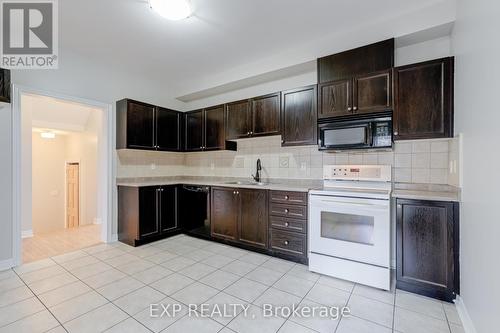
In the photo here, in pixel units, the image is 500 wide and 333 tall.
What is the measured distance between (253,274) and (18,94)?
340 centimetres

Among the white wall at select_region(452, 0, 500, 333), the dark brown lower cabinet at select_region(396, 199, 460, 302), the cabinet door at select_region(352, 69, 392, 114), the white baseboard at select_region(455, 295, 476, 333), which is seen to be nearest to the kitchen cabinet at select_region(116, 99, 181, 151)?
the cabinet door at select_region(352, 69, 392, 114)

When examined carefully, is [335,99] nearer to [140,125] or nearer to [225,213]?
[225,213]

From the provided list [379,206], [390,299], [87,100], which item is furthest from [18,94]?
[390,299]

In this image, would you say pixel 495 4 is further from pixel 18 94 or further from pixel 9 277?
pixel 9 277

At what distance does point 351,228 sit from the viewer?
237 centimetres

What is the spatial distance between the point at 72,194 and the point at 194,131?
4149 millimetres

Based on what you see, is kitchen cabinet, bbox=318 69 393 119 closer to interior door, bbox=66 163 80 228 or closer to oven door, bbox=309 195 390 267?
oven door, bbox=309 195 390 267

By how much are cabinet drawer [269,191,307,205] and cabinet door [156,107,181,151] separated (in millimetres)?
2127

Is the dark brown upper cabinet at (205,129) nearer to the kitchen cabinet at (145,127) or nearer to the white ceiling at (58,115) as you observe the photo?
the kitchen cabinet at (145,127)

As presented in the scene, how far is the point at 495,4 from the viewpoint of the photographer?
1.26m

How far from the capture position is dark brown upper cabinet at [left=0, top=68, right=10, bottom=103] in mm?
2406

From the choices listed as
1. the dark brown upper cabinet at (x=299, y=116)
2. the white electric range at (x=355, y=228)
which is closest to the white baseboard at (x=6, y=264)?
the white electric range at (x=355, y=228)

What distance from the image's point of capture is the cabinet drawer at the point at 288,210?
273cm

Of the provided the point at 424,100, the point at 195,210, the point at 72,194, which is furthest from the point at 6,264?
the point at 424,100
